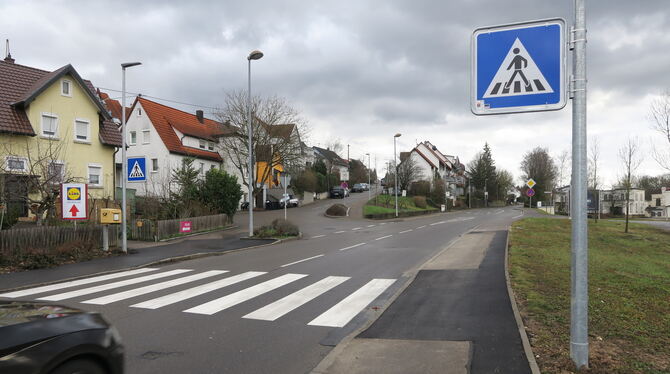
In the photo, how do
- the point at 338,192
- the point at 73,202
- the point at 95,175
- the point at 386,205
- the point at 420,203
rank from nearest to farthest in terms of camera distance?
the point at 73,202 < the point at 95,175 < the point at 386,205 < the point at 420,203 < the point at 338,192

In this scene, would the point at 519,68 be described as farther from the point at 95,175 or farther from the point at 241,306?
the point at 95,175

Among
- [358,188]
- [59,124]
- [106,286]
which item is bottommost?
[106,286]

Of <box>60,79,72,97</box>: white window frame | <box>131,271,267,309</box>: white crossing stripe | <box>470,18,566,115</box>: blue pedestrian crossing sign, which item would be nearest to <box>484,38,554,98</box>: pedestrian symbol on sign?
<box>470,18,566,115</box>: blue pedestrian crossing sign

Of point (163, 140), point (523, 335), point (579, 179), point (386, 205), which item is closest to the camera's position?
point (579, 179)

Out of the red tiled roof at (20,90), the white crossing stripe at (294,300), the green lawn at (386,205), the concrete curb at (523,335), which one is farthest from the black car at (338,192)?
the concrete curb at (523,335)

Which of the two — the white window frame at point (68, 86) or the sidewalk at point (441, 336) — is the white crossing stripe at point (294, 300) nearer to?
the sidewalk at point (441, 336)

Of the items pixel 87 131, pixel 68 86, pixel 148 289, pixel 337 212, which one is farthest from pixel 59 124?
pixel 337 212

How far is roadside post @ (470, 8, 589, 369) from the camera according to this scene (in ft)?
13.6

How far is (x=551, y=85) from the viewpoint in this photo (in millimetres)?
4172

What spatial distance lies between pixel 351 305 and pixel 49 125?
2550 centimetres

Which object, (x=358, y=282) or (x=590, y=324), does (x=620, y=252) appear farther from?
(x=590, y=324)

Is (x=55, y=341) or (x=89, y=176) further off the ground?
(x=89, y=176)

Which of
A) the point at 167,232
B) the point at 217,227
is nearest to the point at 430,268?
the point at 167,232

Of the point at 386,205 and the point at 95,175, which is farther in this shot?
the point at 386,205
